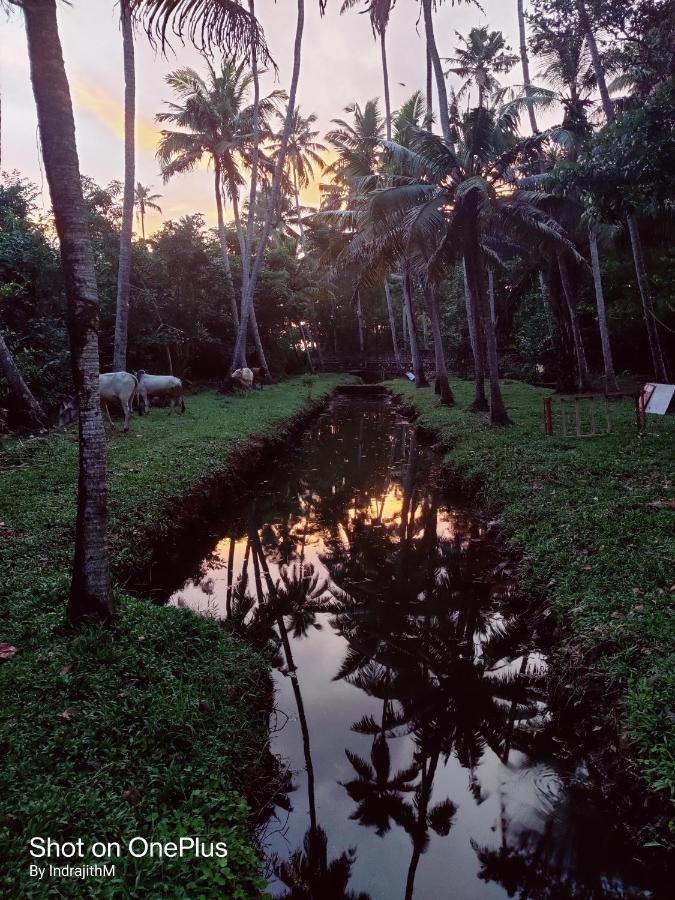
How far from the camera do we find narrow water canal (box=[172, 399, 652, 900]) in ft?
10.0

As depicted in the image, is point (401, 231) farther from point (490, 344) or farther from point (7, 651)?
point (7, 651)

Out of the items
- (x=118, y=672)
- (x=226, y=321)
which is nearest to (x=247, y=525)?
(x=118, y=672)

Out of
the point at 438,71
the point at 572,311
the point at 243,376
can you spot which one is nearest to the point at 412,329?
Answer: the point at 243,376

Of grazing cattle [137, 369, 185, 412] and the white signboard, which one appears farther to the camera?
grazing cattle [137, 369, 185, 412]

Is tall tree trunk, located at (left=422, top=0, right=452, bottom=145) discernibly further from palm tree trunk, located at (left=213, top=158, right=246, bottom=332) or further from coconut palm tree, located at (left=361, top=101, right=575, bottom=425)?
palm tree trunk, located at (left=213, top=158, right=246, bottom=332)

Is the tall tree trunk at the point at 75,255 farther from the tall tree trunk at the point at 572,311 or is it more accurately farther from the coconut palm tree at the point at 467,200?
the tall tree trunk at the point at 572,311

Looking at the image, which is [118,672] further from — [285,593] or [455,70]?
[455,70]

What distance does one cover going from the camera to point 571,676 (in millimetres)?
4336

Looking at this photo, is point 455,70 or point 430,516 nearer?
point 430,516

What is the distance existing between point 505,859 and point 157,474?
726 cm

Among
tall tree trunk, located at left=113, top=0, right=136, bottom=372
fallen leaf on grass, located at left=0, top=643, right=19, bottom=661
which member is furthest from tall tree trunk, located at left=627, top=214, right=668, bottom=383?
fallen leaf on grass, located at left=0, top=643, right=19, bottom=661

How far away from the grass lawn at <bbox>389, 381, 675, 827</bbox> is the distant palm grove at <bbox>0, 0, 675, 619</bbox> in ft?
13.2

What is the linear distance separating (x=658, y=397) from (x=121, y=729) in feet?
40.7

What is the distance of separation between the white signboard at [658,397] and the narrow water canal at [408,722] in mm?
5884
